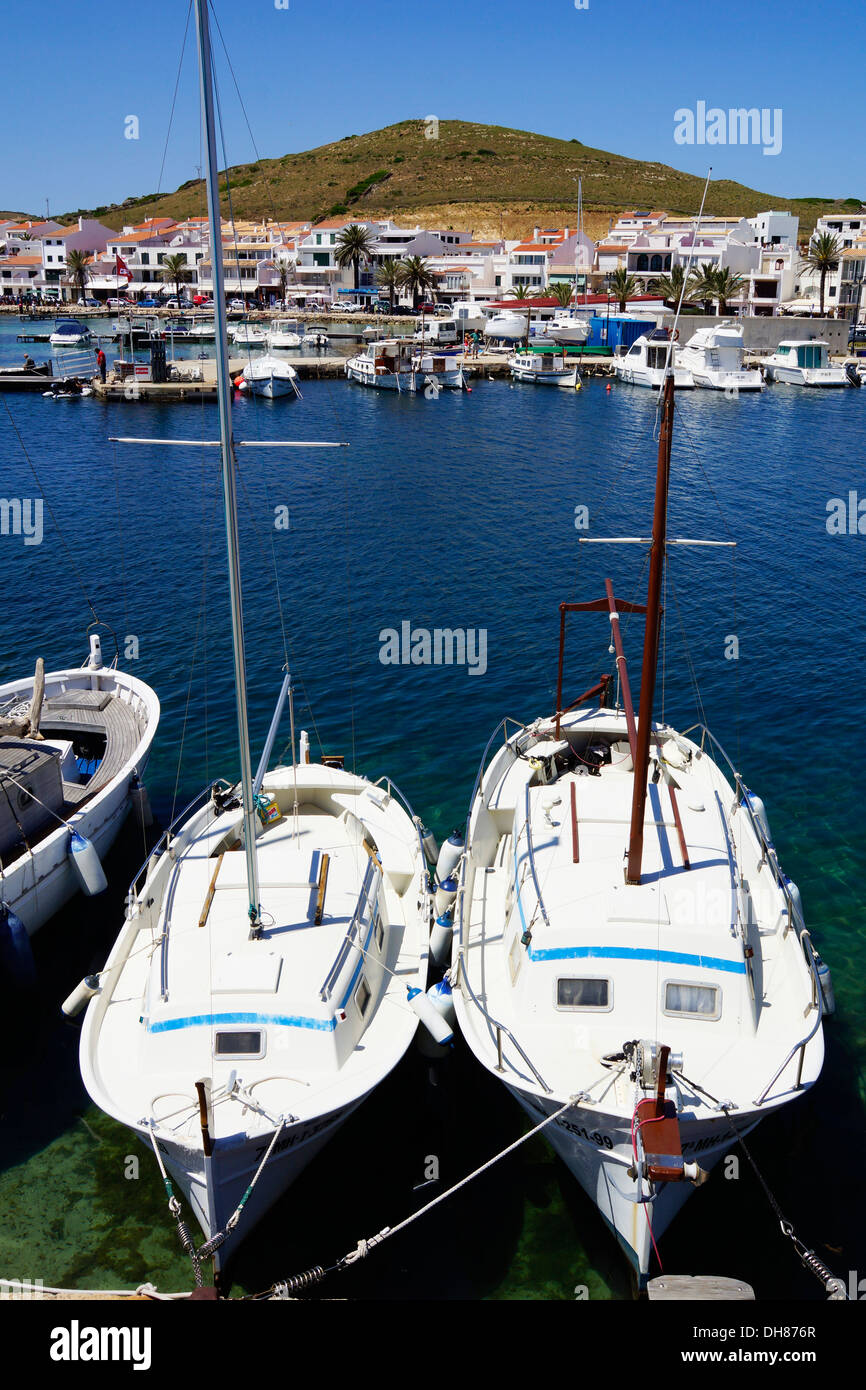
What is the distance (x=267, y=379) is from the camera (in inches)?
3681

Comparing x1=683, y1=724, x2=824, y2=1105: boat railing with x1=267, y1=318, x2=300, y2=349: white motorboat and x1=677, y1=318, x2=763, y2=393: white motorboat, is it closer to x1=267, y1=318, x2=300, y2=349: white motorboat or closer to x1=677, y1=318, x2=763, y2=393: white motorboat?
x1=677, y1=318, x2=763, y2=393: white motorboat

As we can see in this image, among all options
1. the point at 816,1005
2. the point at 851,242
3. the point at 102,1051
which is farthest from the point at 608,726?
the point at 851,242

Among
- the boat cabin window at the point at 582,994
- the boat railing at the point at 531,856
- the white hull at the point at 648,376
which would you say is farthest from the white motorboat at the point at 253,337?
the boat cabin window at the point at 582,994

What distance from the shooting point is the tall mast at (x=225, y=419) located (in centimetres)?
1451

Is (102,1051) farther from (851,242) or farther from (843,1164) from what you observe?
(851,242)

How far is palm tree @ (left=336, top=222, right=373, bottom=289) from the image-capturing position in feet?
513

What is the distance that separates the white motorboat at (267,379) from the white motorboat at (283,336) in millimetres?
18881

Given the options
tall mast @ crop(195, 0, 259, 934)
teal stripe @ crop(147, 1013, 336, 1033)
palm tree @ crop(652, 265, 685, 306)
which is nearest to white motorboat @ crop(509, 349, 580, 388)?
palm tree @ crop(652, 265, 685, 306)

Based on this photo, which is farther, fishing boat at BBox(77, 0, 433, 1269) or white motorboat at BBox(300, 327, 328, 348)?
white motorboat at BBox(300, 327, 328, 348)

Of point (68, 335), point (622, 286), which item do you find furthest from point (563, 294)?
point (68, 335)

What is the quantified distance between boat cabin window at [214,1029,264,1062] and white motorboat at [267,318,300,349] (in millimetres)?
106762

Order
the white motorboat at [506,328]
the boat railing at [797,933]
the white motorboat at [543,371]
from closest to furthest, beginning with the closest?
the boat railing at [797,933]
the white motorboat at [543,371]
the white motorboat at [506,328]

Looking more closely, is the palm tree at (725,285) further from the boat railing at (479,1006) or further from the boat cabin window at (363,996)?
the boat cabin window at (363,996)

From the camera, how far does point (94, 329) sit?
144750 mm
